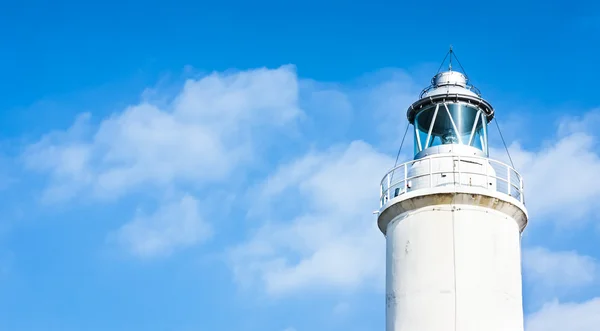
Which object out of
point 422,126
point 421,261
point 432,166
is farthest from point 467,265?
point 422,126

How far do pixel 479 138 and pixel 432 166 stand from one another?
7.47 feet

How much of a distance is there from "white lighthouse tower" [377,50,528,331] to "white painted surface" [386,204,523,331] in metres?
0.02

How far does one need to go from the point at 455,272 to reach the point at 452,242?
0.77 m

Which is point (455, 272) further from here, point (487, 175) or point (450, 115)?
point (450, 115)

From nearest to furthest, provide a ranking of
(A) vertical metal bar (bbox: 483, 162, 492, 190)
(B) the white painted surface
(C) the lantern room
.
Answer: (B) the white painted surface, (A) vertical metal bar (bbox: 483, 162, 492, 190), (C) the lantern room

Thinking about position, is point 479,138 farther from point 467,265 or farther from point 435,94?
point 467,265

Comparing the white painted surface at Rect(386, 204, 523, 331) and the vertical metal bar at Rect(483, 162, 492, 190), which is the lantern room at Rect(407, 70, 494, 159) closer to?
the vertical metal bar at Rect(483, 162, 492, 190)

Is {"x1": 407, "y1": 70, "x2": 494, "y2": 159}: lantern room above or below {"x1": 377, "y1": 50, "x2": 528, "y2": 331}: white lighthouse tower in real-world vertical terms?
above

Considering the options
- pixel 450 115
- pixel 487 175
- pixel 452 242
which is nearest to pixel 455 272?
pixel 452 242

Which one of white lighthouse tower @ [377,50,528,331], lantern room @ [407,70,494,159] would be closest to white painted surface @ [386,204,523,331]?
white lighthouse tower @ [377,50,528,331]

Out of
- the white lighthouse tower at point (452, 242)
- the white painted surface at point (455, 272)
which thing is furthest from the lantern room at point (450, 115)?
the white painted surface at point (455, 272)

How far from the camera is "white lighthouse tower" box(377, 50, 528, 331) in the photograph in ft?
75.7

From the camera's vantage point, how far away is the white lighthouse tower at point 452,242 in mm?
23062

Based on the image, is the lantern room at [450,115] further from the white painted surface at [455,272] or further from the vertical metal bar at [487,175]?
the white painted surface at [455,272]
